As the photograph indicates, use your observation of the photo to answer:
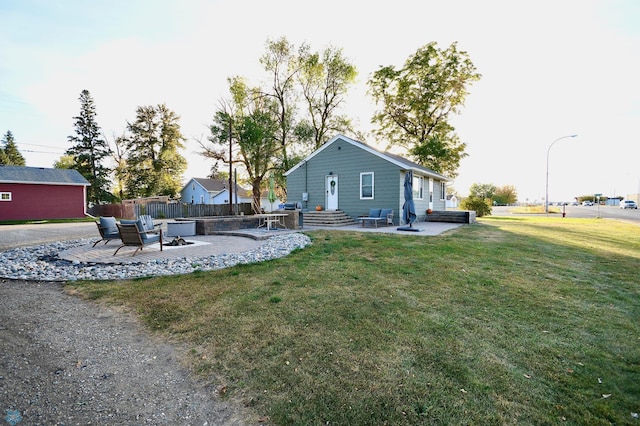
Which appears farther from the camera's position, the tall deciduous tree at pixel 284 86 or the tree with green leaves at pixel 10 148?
the tree with green leaves at pixel 10 148

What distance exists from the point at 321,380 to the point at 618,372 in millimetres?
2686

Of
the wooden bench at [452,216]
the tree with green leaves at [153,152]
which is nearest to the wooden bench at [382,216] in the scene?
the wooden bench at [452,216]

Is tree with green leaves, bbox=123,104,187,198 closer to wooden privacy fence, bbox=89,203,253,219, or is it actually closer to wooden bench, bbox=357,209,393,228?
wooden privacy fence, bbox=89,203,253,219

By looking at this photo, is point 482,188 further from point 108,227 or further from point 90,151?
point 90,151

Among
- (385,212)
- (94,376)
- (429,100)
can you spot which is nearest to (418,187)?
(385,212)

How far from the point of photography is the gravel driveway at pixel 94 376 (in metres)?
2.06

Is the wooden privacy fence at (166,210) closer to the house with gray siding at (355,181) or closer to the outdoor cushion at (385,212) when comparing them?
the house with gray siding at (355,181)

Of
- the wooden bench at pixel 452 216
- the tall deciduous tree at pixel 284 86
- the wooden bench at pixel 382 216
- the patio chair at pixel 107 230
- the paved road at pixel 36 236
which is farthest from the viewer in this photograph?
the tall deciduous tree at pixel 284 86

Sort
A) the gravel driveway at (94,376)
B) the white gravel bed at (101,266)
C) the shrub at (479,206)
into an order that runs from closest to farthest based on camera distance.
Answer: the gravel driveway at (94,376), the white gravel bed at (101,266), the shrub at (479,206)

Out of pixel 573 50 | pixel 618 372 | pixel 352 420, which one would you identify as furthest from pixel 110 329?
pixel 573 50

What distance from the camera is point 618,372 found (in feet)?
8.49

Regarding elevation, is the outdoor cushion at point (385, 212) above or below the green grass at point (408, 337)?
above

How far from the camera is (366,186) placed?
52.6 ft

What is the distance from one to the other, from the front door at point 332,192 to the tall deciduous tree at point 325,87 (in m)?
10.9
